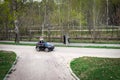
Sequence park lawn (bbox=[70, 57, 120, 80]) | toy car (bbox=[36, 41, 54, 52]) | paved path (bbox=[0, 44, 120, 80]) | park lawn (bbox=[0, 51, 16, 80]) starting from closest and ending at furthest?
park lawn (bbox=[70, 57, 120, 80]) → paved path (bbox=[0, 44, 120, 80]) → park lawn (bbox=[0, 51, 16, 80]) → toy car (bbox=[36, 41, 54, 52])

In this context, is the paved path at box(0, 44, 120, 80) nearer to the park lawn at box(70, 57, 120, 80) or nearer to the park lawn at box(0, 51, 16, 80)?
the park lawn at box(0, 51, 16, 80)

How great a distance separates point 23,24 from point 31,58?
85.6ft

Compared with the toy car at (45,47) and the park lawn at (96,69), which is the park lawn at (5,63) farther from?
the park lawn at (96,69)

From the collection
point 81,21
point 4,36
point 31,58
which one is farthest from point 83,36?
point 31,58

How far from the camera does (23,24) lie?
50281mm

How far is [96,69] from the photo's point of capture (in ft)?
59.7

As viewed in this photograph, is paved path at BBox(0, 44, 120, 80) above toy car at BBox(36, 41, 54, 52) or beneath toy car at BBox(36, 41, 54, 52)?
beneath

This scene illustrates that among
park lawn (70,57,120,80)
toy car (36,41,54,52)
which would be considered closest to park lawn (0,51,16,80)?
toy car (36,41,54,52)

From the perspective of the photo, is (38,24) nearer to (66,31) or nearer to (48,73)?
(66,31)

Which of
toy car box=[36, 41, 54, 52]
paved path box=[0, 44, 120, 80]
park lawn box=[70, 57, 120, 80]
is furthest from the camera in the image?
toy car box=[36, 41, 54, 52]

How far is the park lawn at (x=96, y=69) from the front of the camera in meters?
16.6

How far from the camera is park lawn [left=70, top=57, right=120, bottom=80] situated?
1662 cm

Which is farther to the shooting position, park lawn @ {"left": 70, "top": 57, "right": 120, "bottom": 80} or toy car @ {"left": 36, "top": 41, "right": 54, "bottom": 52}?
toy car @ {"left": 36, "top": 41, "right": 54, "bottom": 52}

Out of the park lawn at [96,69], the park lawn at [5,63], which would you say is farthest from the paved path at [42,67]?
the park lawn at [96,69]
